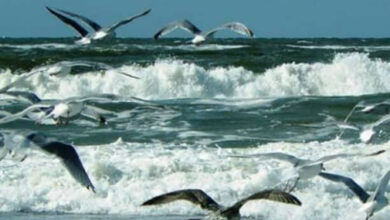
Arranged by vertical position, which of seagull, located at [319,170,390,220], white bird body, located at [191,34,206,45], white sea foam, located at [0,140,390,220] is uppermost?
white bird body, located at [191,34,206,45]

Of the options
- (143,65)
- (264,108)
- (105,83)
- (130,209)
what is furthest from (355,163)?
(143,65)

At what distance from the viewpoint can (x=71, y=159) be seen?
9711 mm

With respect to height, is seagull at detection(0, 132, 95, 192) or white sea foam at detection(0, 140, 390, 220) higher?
seagull at detection(0, 132, 95, 192)

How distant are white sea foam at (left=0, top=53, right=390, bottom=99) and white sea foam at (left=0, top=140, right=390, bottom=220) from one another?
30.1ft

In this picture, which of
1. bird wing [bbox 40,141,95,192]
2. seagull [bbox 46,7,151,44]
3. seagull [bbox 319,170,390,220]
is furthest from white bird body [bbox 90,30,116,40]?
seagull [bbox 319,170,390,220]

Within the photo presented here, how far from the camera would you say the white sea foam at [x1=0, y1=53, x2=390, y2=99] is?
23.9 metres

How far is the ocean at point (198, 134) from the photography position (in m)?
11.7

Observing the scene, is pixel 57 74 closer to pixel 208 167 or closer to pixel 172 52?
pixel 208 167

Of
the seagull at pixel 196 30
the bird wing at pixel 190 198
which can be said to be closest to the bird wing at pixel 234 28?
the seagull at pixel 196 30

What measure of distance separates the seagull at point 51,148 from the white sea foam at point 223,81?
12884 millimetres

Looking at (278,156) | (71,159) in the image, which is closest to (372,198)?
(278,156)

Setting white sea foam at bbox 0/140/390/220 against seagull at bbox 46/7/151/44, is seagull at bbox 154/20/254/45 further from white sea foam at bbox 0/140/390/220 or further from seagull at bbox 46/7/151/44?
white sea foam at bbox 0/140/390/220

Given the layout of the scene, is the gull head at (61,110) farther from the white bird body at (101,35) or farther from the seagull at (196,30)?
the seagull at (196,30)

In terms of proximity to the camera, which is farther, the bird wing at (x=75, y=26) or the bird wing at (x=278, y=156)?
the bird wing at (x=75, y=26)
